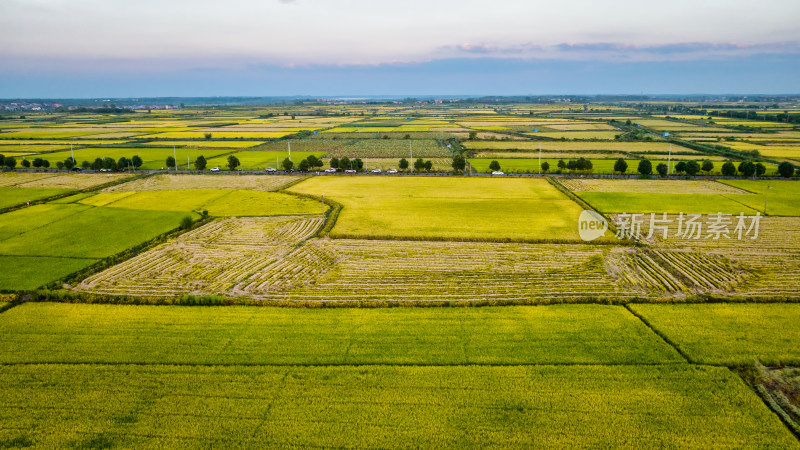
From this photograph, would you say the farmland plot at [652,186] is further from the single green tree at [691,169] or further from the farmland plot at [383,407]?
the farmland plot at [383,407]

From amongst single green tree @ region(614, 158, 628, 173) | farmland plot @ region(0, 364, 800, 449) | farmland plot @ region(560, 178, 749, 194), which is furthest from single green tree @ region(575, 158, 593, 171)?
farmland plot @ region(0, 364, 800, 449)

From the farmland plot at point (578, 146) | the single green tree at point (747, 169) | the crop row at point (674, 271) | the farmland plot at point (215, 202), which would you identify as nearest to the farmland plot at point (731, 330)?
the crop row at point (674, 271)

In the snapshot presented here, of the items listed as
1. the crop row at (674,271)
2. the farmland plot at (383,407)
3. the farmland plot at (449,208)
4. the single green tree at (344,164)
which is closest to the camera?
the farmland plot at (383,407)

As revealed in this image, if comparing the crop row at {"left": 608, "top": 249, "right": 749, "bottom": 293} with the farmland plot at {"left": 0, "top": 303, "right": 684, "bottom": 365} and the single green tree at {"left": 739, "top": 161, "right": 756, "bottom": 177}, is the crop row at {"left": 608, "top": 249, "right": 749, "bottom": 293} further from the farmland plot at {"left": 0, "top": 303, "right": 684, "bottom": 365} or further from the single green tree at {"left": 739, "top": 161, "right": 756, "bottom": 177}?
the single green tree at {"left": 739, "top": 161, "right": 756, "bottom": 177}

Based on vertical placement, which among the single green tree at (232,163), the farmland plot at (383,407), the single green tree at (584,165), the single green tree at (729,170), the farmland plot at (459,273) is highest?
the single green tree at (232,163)

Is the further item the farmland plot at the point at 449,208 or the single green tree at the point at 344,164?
the single green tree at the point at 344,164

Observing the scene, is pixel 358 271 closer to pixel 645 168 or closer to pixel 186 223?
pixel 186 223

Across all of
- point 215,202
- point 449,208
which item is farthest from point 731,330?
point 215,202

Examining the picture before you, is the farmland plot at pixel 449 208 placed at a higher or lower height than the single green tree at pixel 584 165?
lower
